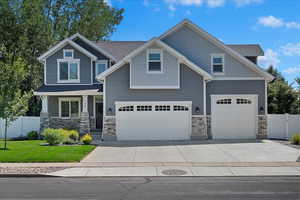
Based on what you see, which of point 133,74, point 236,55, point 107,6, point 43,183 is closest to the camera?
point 43,183

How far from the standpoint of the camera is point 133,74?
18.6 m

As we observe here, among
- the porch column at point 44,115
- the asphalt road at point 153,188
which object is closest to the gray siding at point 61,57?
the porch column at point 44,115

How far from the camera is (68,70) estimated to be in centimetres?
2369

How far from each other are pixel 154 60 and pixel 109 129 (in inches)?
208

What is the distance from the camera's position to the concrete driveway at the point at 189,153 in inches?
494

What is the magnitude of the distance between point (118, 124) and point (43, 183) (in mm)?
10065

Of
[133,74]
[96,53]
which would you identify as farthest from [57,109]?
[133,74]

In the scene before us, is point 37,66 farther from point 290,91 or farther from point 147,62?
point 290,91

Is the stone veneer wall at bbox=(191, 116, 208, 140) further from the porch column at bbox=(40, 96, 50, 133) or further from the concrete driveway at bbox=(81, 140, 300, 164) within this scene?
the porch column at bbox=(40, 96, 50, 133)

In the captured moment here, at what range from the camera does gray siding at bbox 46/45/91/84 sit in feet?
77.4

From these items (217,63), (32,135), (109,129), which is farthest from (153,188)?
(32,135)

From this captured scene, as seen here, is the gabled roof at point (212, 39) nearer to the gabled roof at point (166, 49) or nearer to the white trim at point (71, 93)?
the gabled roof at point (166, 49)

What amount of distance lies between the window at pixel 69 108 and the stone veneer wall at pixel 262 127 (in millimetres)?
13536

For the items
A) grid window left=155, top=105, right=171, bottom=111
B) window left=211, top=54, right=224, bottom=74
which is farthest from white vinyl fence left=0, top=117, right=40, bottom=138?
window left=211, top=54, right=224, bottom=74
